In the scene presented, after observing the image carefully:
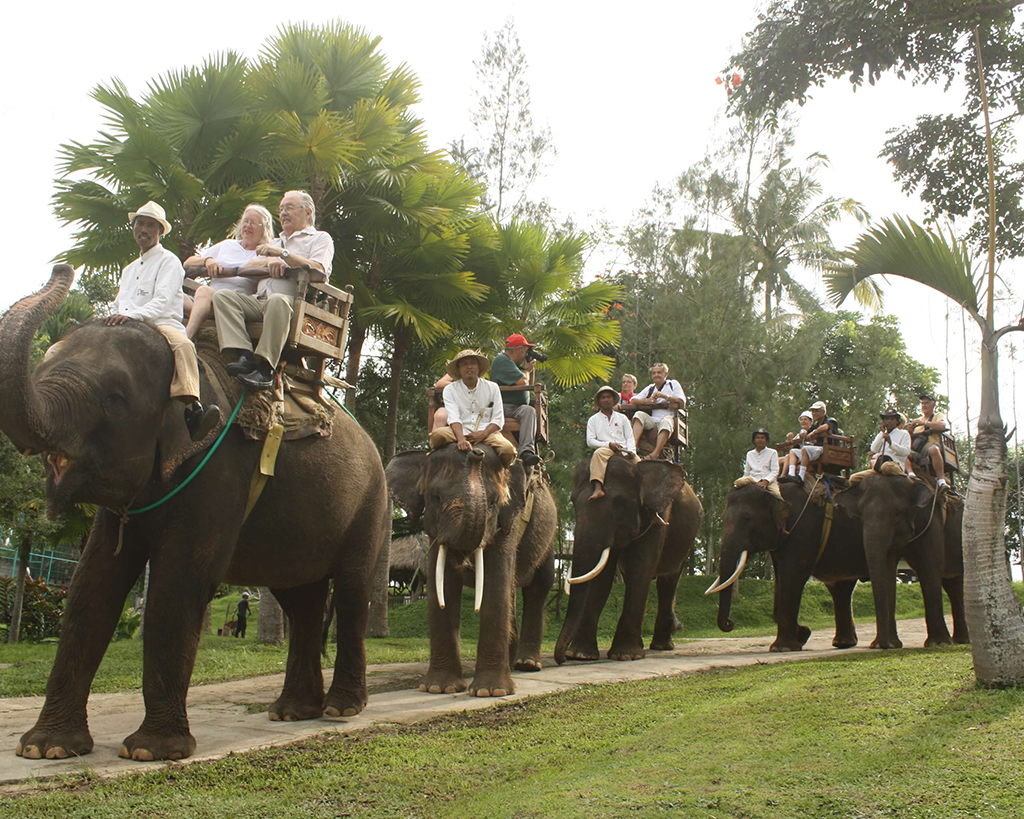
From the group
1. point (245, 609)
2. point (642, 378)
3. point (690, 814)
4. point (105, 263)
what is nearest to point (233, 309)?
point (690, 814)

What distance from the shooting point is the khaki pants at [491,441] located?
8688mm

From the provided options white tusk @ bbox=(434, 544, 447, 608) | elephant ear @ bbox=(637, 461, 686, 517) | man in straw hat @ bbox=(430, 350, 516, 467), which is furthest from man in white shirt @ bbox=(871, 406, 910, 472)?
white tusk @ bbox=(434, 544, 447, 608)

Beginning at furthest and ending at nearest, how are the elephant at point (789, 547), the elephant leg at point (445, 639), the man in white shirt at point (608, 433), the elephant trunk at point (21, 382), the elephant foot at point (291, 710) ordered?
the elephant at point (789, 547) → the man in white shirt at point (608, 433) → the elephant leg at point (445, 639) → the elephant foot at point (291, 710) → the elephant trunk at point (21, 382)

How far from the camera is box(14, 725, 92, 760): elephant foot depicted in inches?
212

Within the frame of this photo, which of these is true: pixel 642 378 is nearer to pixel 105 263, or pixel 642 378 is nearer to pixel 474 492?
pixel 105 263

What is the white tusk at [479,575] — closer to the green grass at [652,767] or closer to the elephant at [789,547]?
the green grass at [652,767]

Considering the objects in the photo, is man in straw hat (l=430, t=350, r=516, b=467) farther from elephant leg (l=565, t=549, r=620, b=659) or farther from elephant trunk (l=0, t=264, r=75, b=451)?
elephant trunk (l=0, t=264, r=75, b=451)

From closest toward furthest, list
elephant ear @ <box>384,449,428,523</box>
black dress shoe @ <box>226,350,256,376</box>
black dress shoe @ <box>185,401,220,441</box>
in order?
black dress shoe @ <box>185,401,220,441</box> → black dress shoe @ <box>226,350,256,376</box> → elephant ear @ <box>384,449,428,523</box>

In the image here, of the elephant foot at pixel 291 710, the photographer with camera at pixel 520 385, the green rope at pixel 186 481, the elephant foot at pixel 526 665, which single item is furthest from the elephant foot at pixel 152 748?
the elephant foot at pixel 526 665

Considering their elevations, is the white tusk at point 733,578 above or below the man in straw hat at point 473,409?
below

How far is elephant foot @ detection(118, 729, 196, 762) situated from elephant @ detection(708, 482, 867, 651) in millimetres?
8846

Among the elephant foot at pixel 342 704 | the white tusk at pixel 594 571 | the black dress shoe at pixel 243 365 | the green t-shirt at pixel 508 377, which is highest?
the green t-shirt at pixel 508 377

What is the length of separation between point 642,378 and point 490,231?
8730 mm

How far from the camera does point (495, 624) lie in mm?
8695
